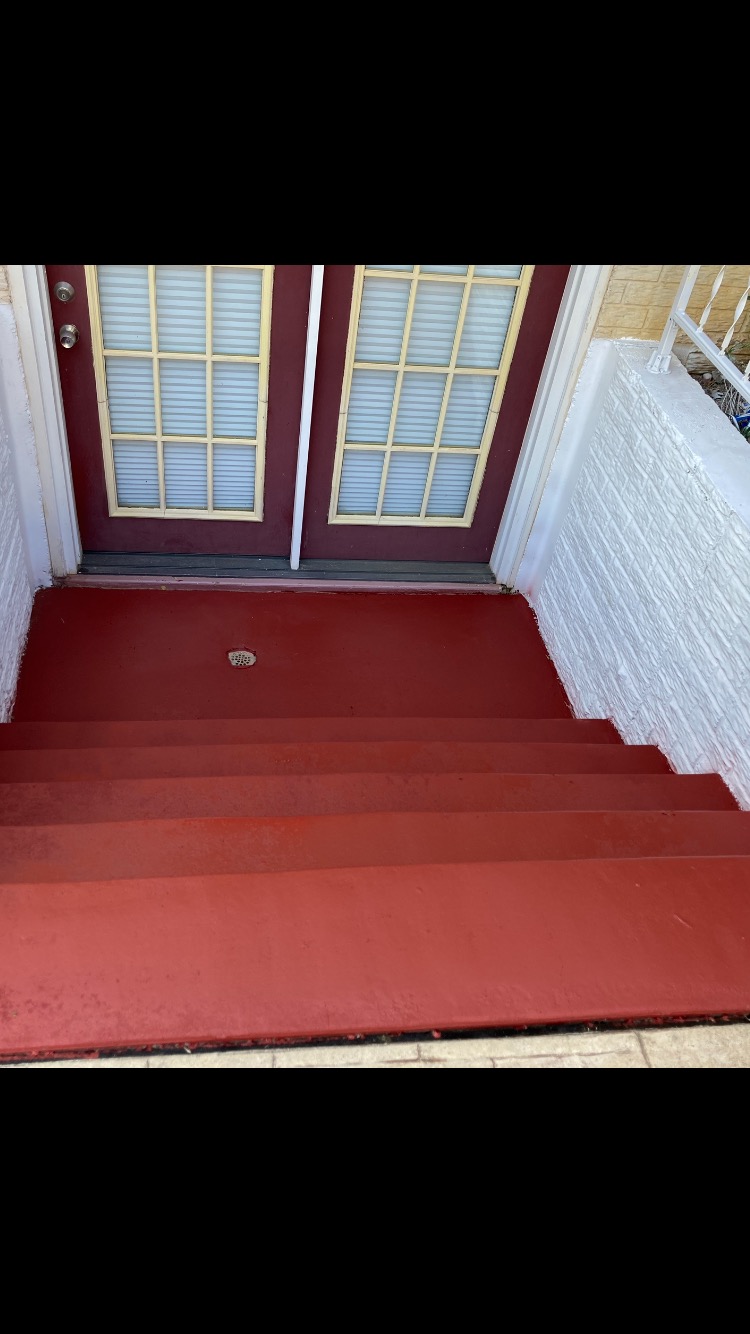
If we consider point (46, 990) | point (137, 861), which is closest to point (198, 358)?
point (137, 861)

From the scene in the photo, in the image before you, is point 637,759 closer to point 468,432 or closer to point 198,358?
point 468,432

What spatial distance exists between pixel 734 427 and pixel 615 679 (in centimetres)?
92

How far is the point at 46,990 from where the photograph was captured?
49.7 inches

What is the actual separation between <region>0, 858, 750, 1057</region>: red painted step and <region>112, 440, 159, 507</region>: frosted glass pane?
2.27 meters

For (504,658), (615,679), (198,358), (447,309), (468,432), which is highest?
(447,309)

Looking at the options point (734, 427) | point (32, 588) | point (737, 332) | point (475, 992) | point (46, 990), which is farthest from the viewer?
point (32, 588)

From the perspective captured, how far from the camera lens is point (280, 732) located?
266 centimetres

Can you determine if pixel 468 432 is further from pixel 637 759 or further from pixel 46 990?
pixel 46 990

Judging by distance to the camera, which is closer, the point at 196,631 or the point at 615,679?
the point at 615,679

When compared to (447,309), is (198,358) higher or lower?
lower

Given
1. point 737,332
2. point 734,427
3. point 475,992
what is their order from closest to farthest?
point 475,992 → point 734,427 → point 737,332

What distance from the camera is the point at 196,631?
11.1 ft

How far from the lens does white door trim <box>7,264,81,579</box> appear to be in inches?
108

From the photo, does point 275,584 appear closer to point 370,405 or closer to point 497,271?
point 370,405
